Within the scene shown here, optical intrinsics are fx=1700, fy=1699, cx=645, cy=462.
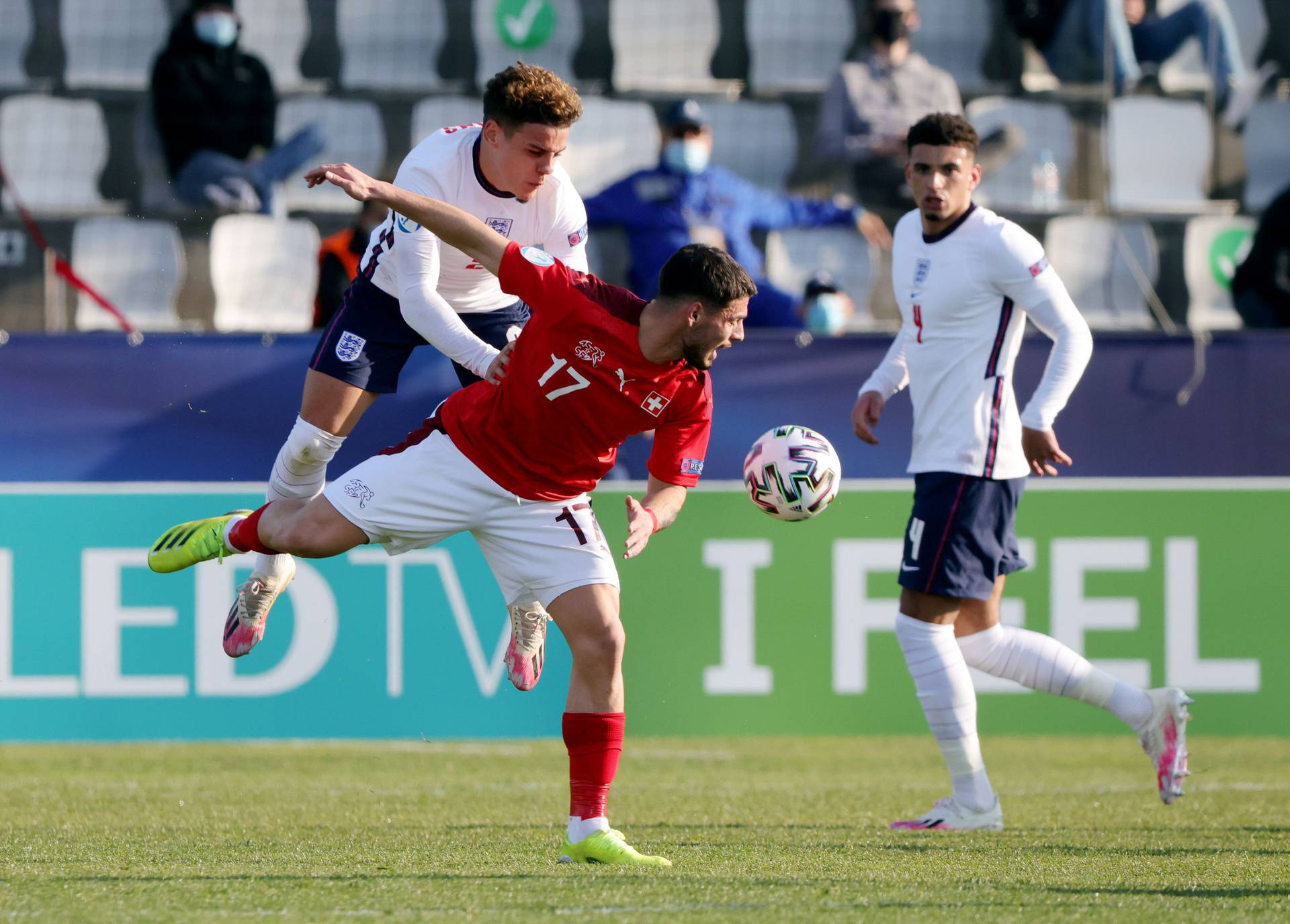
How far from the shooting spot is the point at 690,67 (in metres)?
11.1

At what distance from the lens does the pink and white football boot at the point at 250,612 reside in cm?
630

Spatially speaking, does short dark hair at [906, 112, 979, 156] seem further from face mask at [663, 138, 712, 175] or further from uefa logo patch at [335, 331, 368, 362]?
face mask at [663, 138, 712, 175]

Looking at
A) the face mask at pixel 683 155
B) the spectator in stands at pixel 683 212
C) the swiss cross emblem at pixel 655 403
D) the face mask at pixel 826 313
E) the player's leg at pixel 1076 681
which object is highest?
the face mask at pixel 683 155

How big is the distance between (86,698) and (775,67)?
598cm

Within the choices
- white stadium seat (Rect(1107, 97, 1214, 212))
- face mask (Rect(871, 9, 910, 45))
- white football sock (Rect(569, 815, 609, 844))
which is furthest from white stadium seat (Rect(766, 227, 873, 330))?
white football sock (Rect(569, 815, 609, 844))

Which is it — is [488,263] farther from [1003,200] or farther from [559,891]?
[1003,200]

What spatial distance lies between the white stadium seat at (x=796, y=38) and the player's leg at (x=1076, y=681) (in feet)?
19.2

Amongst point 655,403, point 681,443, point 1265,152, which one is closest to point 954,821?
point 681,443

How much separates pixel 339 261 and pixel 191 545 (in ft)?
11.6

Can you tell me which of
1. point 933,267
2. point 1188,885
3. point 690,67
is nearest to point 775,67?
point 690,67

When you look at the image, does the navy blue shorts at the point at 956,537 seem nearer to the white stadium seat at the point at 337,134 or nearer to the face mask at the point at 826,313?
the face mask at the point at 826,313

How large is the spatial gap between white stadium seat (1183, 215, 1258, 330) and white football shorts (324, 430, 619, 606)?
624cm

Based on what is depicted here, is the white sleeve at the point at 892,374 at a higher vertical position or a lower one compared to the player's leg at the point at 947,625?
higher

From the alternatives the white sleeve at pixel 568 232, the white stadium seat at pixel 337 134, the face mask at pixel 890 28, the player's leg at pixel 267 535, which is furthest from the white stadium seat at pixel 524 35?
the player's leg at pixel 267 535
